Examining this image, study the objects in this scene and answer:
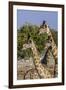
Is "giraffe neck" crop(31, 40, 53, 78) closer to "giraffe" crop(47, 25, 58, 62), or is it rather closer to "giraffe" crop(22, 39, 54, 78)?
"giraffe" crop(22, 39, 54, 78)

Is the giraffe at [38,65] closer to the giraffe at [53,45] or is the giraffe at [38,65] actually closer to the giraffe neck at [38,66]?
the giraffe neck at [38,66]

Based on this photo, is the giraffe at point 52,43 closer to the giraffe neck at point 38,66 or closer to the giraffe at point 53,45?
the giraffe at point 53,45

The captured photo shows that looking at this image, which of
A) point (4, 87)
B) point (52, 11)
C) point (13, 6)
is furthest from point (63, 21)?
point (4, 87)

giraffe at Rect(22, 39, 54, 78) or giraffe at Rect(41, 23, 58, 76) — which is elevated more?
giraffe at Rect(41, 23, 58, 76)

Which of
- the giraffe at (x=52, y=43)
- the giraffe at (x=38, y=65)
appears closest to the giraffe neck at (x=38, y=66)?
the giraffe at (x=38, y=65)

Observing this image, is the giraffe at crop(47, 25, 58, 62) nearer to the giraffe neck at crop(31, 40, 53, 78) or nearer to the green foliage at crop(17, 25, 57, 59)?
the green foliage at crop(17, 25, 57, 59)

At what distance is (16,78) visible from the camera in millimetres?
2244

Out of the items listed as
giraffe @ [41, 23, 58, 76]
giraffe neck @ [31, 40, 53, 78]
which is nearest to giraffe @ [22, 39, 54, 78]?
giraffe neck @ [31, 40, 53, 78]

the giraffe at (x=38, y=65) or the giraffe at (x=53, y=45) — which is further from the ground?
the giraffe at (x=53, y=45)

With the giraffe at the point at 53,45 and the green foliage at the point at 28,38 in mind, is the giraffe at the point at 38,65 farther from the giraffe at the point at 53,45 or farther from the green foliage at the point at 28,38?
the giraffe at the point at 53,45

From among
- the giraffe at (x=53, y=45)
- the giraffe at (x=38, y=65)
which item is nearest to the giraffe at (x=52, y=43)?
the giraffe at (x=53, y=45)

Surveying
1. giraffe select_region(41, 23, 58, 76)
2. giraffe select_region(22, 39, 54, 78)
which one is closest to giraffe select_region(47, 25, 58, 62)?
giraffe select_region(41, 23, 58, 76)

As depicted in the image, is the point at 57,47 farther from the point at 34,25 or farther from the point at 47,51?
the point at 34,25

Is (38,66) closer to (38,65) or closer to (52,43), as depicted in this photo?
(38,65)
